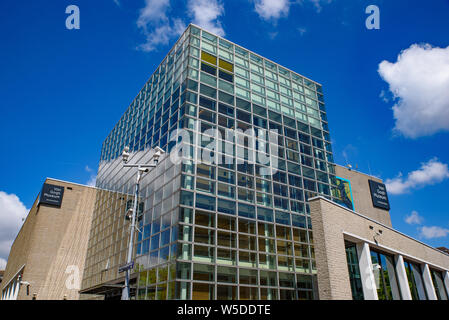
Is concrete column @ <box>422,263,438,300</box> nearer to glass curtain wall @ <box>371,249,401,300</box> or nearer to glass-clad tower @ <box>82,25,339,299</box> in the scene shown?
glass curtain wall @ <box>371,249,401,300</box>

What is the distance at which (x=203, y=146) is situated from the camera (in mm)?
27781

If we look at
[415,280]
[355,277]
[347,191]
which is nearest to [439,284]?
[415,280]

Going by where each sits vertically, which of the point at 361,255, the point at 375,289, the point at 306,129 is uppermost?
the point at 306,129

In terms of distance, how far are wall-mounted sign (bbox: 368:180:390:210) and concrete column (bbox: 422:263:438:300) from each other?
3238cm

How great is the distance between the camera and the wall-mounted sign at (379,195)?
167ft

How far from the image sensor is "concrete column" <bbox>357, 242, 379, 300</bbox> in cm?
1498

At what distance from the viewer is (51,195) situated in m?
48.2

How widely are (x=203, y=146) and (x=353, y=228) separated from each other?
49.6 feet

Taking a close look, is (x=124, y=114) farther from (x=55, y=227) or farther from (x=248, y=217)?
(x=248, y=217)

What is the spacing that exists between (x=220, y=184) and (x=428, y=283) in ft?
50.1

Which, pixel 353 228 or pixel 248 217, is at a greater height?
pixel 248 217

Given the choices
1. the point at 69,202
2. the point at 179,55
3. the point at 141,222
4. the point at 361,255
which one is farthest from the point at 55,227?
the point at 361,255

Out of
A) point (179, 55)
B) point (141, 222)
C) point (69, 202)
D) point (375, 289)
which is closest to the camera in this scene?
point (375, 289)
